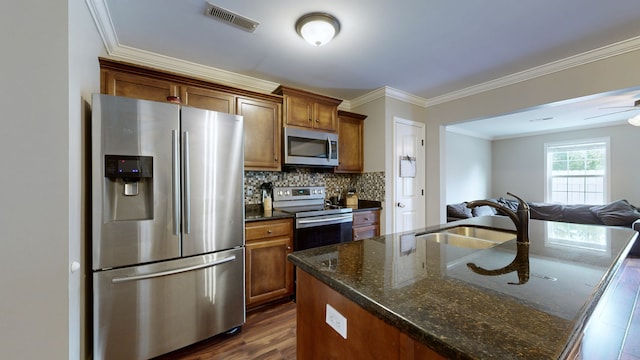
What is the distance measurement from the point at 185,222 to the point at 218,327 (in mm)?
867

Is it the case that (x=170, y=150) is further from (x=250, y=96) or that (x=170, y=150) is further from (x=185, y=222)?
(x=250, y=96)

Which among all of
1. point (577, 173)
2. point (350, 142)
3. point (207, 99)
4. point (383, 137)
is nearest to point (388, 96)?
point (383, 137)

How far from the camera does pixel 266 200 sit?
2752 millimetres

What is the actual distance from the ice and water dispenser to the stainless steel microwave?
1.36 metres

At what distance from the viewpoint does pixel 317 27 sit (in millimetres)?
1804

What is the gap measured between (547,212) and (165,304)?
6819mm

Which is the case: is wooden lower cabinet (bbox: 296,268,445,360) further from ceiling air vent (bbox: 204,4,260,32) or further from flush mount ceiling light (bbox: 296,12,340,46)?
ceiling air vent (bbox: 204,4,260,32)

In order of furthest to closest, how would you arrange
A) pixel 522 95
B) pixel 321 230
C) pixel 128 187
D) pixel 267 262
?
pixel 522 95 < pixel 321 230 < pixel 267 262 < pixel 128 187

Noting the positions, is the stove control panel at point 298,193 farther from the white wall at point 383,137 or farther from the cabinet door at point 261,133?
the white wall at point 383,137

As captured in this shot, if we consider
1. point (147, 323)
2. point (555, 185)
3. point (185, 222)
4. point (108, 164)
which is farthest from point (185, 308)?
point (555, 185)

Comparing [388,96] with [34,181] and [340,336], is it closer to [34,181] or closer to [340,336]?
[340,336]

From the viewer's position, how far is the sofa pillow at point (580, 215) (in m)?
4.48

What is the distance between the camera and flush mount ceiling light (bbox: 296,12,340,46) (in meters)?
1.76

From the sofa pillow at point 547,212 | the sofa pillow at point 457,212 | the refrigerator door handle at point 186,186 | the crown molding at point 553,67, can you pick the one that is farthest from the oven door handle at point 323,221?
the sofa pillow at point 547,212
